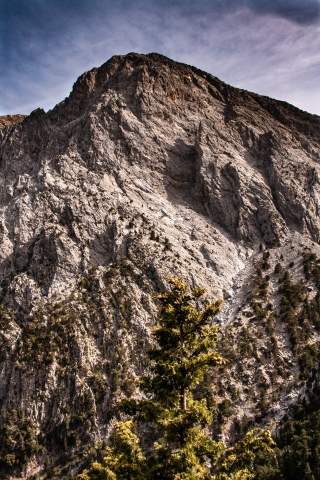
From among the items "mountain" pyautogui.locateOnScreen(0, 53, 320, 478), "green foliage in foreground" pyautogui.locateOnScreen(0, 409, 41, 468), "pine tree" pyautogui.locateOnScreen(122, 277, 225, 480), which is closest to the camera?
"pine tree" pyautogui.locateOnScreen(122, 277, 225, 480)

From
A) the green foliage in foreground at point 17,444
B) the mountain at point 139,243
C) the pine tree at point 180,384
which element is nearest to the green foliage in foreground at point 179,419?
the pine tree at point 180,384

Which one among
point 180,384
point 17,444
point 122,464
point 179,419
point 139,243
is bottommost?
point 17,444

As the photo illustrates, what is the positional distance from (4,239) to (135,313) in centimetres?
3381

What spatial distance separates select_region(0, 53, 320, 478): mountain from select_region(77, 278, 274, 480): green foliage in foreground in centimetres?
4334

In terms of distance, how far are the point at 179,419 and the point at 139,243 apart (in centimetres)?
6592

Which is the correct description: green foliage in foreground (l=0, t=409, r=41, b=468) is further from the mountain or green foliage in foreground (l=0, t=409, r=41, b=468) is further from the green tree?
the green tree

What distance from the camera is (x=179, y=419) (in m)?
15.6

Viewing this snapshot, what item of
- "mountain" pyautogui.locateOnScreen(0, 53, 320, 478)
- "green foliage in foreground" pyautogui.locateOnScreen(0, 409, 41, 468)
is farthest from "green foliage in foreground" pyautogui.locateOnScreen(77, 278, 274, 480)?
"green foliage in foreground" pyautogui.locateOnScreen(0, 409, 41, 468)

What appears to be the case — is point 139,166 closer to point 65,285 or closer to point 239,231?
point 239,231

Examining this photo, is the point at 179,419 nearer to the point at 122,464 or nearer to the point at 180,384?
the point at 180,384

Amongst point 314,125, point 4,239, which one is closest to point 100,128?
point 4,239

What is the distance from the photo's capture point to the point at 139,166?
102312 millimetres

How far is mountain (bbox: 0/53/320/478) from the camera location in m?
61.0

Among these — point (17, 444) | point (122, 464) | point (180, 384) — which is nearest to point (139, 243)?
point (17, 444)
